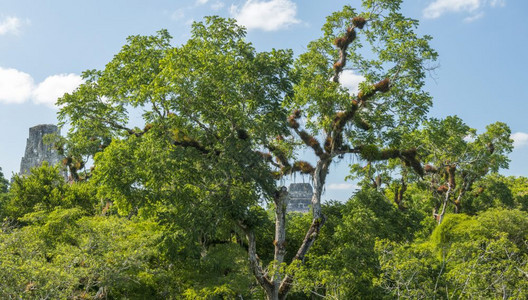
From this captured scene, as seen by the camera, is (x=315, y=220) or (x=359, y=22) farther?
(x=359, y=22)

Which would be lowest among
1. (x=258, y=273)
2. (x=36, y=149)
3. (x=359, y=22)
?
(x=258, y=273)

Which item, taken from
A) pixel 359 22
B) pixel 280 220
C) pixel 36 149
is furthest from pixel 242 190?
pixel 36 149

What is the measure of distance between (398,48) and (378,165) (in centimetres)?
1024

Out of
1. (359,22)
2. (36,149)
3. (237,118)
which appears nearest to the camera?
(237,118)

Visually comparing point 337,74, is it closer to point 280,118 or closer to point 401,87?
point 401,87

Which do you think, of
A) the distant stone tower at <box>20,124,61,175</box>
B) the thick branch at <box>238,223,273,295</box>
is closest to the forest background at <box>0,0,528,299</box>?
the thick branch at <box>238,223,273,295</box>

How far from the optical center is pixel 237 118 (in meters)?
14.5

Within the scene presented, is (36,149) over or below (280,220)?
over

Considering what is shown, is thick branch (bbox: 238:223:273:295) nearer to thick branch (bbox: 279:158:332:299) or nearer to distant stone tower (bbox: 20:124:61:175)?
thick branch (bbox: 279:158:332:299)

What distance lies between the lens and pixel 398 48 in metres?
17.5

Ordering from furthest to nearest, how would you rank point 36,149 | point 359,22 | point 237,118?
point 36,149
point 359,22
point 237,118

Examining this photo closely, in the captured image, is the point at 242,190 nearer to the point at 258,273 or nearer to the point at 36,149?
the point at 258,273

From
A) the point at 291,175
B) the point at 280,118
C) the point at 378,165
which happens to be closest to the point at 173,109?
the point at 280,118

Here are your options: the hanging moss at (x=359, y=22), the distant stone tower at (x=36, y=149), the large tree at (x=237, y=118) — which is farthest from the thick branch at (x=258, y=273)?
the distant stone tower at (x=36, y=149)
